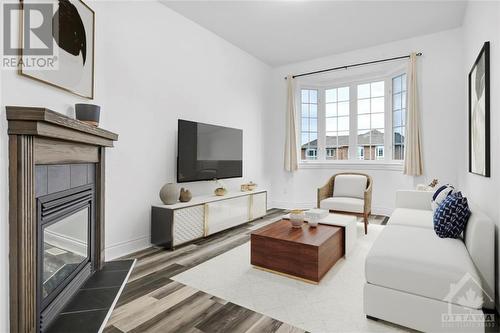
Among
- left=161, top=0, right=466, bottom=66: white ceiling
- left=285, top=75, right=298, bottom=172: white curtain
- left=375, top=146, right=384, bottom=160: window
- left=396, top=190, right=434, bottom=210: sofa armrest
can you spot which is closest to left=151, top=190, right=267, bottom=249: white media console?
left=285, top=75, right=298, bottom=172: white curtain

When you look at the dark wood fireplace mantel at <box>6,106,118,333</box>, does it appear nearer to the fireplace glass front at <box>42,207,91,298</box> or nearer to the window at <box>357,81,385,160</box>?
the fireplace glass front at <box>42,207,91,298</box>

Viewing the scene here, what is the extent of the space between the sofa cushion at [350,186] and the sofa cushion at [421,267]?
2340mm

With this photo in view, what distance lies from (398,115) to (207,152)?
3.45 metres

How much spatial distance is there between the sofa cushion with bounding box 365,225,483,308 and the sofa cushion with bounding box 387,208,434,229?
0.61 meters

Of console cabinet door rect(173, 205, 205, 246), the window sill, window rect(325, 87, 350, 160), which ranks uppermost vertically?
window rect(325, 87, 350, 160)

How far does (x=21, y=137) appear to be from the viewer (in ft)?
4.05

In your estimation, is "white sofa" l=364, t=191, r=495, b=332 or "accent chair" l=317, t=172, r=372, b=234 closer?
"white sofa" l=364, t=191, r=495, b=332

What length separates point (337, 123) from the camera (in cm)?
553

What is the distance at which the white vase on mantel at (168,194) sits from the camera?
3.13m

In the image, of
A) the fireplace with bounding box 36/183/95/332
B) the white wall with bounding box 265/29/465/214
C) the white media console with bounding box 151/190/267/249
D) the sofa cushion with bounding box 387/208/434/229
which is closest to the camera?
the fireplace with bounding box 36/183/95/332

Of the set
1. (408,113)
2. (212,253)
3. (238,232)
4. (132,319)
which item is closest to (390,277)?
(132,319)

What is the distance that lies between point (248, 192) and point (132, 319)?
9.35 ft

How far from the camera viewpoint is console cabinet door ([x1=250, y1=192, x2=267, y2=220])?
4468mm

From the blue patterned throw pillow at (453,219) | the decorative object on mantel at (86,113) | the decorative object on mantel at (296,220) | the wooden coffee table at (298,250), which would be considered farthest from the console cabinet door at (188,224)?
the blue patterned throw pillow at (453,219)
